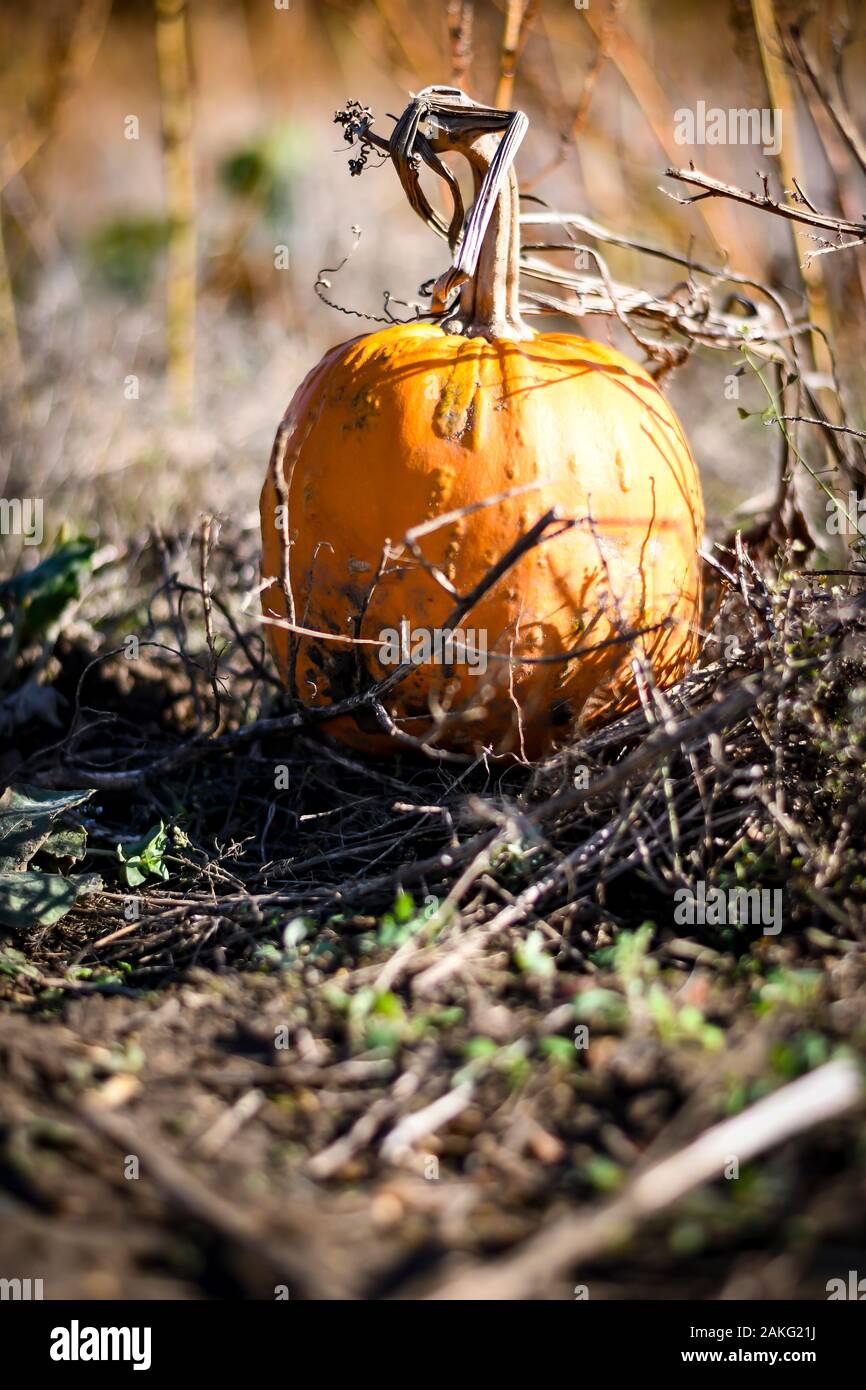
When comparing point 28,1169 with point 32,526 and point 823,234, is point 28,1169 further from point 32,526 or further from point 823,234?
point 823,234

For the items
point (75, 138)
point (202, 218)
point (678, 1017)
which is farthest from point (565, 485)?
point (75, 138)

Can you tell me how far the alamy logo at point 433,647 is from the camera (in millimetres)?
2154

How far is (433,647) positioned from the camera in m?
2.16

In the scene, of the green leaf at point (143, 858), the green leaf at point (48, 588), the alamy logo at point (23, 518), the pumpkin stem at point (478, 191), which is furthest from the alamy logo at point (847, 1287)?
the alamy logo at point (23, 518)

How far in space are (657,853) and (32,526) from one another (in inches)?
99.7

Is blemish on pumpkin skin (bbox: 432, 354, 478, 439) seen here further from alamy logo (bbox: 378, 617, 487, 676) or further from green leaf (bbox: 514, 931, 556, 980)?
green leaf (bbox: 514, 931, 556, 980)

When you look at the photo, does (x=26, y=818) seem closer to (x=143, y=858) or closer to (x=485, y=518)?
(x=143, y=858)

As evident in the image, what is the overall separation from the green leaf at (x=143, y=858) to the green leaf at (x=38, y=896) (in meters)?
0.07

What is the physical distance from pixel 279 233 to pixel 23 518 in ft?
13.2

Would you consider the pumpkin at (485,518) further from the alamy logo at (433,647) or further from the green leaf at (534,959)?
the green leaf at (534,959)

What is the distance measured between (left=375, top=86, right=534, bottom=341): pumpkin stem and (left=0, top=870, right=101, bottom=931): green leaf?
51.8 inches

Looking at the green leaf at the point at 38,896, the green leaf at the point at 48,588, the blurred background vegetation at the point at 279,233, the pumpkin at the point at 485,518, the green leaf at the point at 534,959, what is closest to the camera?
the green leaf at the point at 534,959

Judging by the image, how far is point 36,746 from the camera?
272 cm
